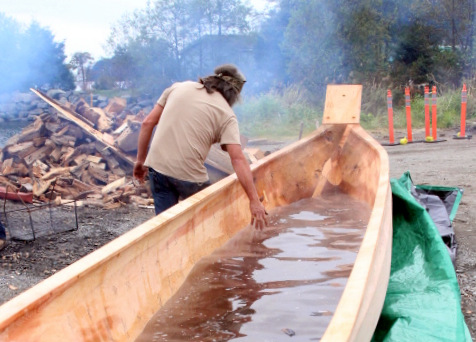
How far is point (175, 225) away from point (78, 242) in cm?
233

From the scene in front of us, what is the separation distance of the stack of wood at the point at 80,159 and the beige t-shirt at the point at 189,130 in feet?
9.47

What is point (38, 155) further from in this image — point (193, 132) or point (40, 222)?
point (193, 132)

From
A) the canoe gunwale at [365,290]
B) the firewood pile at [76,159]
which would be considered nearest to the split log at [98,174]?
the firewood pile at [76,159]

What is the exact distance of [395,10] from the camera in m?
19.1

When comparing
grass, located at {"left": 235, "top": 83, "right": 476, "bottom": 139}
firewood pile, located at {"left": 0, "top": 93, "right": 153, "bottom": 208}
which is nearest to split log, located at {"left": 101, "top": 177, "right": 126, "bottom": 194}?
firewood pile, located at {"left": 0, "top": 93, "right": 153, "bottom": 208}

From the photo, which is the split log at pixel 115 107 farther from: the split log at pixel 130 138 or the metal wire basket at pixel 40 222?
the metal wire basket at pixel 40 222

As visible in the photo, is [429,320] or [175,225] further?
[175,225]

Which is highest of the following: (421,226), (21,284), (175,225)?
(175,225)

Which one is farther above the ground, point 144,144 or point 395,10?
point 395,10

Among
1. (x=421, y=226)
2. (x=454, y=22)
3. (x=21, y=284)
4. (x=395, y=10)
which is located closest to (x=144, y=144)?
(x=21, y=284)

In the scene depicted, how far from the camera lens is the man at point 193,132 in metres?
3.58

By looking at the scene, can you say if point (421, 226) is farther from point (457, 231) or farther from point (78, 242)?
point (78, 242)

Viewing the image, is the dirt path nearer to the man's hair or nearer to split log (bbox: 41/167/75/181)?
split log (bbox: 41/167/75/181)

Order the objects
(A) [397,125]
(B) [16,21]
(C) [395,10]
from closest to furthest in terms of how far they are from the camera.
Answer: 1. (A) [397,125]
2. (B) [16,21]
3. (C) [395,10]
